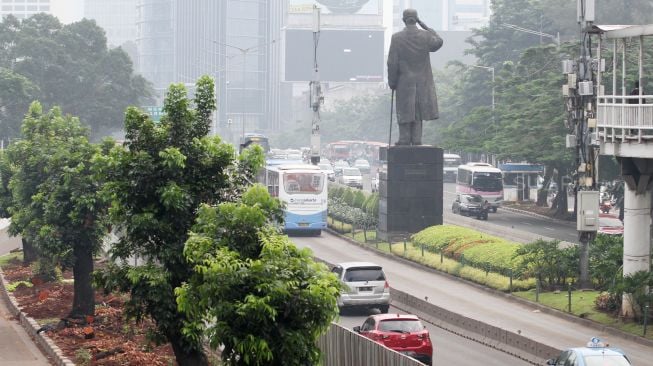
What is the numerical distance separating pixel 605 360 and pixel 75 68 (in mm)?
100992

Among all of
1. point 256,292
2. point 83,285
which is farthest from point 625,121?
point 256,292

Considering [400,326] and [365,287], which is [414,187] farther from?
[400,326]

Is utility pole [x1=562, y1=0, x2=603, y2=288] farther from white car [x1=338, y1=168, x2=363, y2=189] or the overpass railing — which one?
white car [x1=338, y1=168, x2=363, y2=189]

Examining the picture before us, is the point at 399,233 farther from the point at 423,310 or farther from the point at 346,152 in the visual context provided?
the point at 346,152

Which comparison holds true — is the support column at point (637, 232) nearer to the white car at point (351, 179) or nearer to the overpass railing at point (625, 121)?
the overpass railing at point (625, 121)

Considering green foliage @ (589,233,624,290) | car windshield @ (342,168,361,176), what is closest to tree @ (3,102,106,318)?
green foliage @ (589,233,624,290)

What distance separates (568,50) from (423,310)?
37218 millimetres

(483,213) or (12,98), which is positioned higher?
(12,98)

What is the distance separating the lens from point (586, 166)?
128 ft

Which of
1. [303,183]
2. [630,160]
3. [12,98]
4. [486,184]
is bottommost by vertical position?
[486,184]

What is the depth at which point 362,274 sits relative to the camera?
125 feet

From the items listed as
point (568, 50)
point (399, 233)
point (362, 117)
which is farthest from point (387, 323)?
point (362, 117)

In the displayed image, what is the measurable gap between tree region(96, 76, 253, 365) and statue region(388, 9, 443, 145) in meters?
35.0

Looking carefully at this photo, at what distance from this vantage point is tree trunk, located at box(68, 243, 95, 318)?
116 feet
